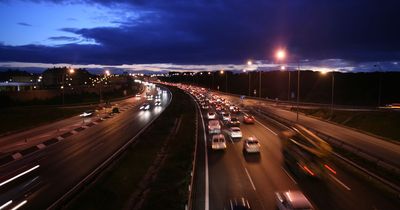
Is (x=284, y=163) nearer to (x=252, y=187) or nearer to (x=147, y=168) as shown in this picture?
(x=252, y=187)

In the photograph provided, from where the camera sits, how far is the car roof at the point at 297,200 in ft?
62.0

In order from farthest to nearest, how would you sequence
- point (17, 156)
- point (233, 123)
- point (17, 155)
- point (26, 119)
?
point (26, 119) < point (233, 123) < point (17, 155) < point (17, 156)

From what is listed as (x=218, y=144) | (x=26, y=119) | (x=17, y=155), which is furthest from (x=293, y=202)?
(x=26, y=119)

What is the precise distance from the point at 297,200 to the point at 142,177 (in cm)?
1609

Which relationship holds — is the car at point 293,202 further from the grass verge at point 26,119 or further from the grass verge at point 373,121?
the grass verge at point 26,119

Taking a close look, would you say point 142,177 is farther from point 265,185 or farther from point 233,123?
point 233,123

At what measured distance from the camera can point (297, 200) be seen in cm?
1933

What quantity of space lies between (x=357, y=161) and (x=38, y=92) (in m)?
96.5

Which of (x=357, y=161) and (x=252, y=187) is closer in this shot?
(x=252, y=187)

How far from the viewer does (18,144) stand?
47625mm

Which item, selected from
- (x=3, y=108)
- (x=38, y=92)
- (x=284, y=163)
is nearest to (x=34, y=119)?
(x=3, y=108)

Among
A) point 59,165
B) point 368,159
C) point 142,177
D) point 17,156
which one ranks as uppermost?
point 368,159

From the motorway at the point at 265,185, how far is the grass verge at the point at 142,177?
1.57 m

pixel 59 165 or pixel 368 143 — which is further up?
pixel 368 143
